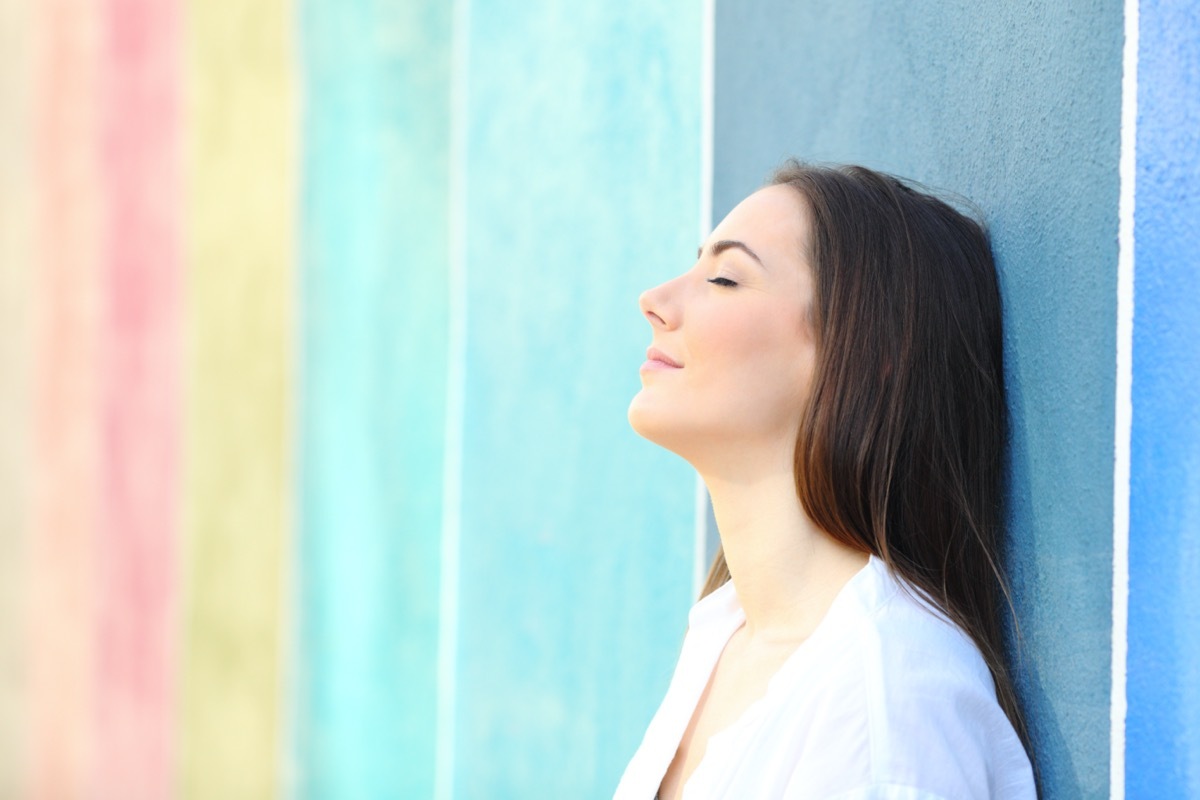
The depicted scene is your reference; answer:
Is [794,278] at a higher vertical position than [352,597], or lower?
higher

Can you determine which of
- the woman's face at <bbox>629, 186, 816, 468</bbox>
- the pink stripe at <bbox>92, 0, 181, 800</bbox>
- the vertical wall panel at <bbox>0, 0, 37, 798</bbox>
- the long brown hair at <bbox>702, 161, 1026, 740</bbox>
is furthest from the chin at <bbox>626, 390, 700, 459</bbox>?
the vertical wall panel at <bbox>0, 0, 37, 798</bbox>

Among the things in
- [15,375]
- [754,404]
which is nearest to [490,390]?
[754,404]

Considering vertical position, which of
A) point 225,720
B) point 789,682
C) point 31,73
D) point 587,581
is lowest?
point 225,720

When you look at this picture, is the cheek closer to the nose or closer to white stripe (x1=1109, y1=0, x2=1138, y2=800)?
the nose

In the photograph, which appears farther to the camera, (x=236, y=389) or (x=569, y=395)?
(x=236, y=389)

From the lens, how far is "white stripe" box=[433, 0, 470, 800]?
296 cm

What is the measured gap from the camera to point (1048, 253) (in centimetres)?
134

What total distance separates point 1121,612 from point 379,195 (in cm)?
239

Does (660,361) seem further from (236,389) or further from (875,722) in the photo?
(236,389)

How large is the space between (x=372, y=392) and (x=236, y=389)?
67cm

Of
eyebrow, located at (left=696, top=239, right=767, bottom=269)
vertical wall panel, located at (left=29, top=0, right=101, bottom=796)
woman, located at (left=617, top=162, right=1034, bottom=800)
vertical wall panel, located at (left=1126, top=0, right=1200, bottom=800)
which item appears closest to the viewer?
vertical wall panel, located at (left=1126, top=0, right=1200, bottom=800)

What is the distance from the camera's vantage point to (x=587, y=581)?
257cm

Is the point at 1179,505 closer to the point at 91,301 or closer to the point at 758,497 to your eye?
the point at 758,497

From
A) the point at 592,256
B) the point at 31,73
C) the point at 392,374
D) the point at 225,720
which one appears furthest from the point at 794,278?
the point at 31,73
